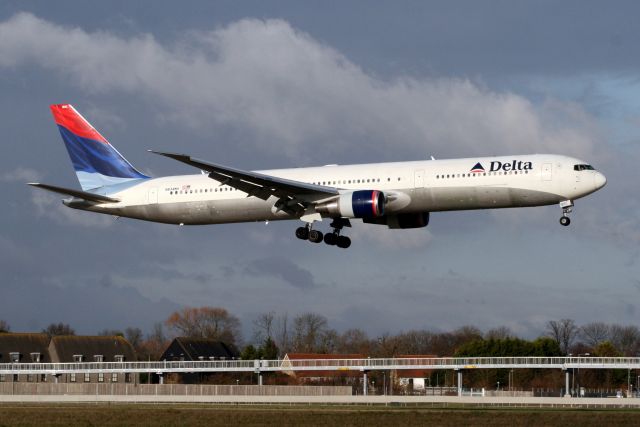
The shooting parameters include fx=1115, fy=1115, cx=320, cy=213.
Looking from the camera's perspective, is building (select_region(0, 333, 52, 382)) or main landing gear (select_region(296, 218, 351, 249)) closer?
main landing gear (select_region(296, 218, 351, 249))

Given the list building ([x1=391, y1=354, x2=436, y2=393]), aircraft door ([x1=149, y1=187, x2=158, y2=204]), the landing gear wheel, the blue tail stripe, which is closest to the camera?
the landing gear wheel

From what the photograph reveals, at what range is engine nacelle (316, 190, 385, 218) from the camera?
6334 cm

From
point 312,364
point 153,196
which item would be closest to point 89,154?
point 153,196

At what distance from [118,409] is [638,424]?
2995 cm

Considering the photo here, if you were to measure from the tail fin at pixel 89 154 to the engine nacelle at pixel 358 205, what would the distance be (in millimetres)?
16163

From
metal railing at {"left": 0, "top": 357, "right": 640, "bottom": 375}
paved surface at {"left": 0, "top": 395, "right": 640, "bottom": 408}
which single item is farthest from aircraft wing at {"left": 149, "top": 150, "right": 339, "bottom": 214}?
metal railing at {"left": 0, "top": 357, "right": 640, "bottom": 375}

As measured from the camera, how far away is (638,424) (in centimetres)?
5384

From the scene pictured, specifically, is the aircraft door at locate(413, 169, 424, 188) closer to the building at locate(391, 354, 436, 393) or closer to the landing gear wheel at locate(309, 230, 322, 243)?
the landing gear wheel at locate(309, 230, 322, 243)

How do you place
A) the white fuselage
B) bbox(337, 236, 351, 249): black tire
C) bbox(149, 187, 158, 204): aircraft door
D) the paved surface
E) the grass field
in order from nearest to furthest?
1. the grass field
2. the white fuselage
3. bbox(337, 236, 351, 249): black tire
4. bbox(149, 187, 158, 204): aircraft door
5. the paved surface

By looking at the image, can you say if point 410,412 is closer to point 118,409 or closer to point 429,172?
point 429,172

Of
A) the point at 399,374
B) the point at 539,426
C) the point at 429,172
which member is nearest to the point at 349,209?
the point at 429,172

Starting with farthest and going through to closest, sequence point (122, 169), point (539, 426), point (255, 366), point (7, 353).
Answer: point (7, 353)
point (255, 366)
point (122, 169)
point (539, 426)

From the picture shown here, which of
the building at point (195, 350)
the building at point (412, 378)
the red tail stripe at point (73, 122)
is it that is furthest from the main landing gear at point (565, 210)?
the building at point (195, 350)

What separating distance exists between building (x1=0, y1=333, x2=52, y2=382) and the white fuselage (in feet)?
228
